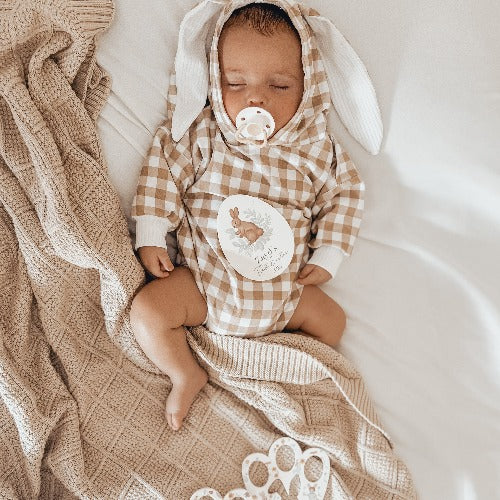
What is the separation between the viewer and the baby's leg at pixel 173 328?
1.21 m

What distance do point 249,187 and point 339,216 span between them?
19 centimetres

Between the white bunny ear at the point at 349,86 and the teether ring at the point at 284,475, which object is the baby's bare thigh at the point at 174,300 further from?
the white bunny ear at the point at 349,86

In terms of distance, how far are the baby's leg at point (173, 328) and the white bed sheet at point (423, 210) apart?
0.18 m

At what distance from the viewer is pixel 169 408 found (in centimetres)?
126

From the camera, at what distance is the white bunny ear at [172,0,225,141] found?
1.23 m

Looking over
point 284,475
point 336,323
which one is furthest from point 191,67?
point 284,475

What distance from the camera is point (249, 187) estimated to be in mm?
1290

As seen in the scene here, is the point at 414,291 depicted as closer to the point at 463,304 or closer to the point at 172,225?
the point at 463,304

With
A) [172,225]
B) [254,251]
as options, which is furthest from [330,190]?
[172,225]

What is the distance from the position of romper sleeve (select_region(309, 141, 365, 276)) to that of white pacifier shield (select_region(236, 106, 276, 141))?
7.1 inches

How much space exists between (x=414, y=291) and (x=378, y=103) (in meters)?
0.39

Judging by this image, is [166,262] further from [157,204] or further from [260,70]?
[260,70]

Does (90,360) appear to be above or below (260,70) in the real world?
below

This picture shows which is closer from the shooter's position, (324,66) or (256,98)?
(256,98)
